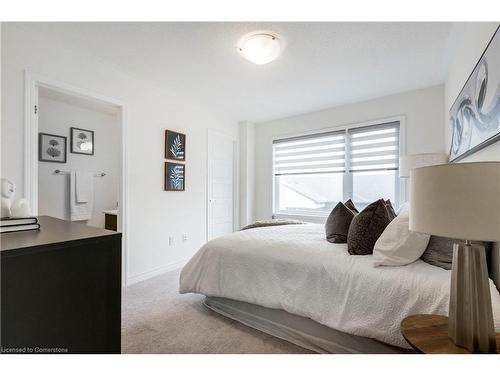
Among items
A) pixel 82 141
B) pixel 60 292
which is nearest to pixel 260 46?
pixel 60 292

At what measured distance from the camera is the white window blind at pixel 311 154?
13.2 ft

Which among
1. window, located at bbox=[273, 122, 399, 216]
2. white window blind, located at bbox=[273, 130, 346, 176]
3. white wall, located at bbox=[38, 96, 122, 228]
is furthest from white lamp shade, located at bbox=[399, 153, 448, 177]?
white wall, located at bbox=[38, 96, 122, 228]

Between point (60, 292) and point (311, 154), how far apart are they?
12.9ft

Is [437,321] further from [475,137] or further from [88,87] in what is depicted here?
[88,87]

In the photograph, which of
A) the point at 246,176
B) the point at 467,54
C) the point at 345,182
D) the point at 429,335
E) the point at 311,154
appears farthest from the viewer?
the point at 246,176

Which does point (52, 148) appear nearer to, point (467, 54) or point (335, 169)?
point (335, 169)

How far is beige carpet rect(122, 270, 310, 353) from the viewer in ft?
5.79

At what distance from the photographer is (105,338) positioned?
1.00 metres

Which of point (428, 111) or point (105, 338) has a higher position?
point (428, 111)

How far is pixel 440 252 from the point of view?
58.9 inches

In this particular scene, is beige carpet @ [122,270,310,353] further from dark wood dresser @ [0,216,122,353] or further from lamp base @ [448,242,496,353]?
lamp base @ [448,242,496,353]
